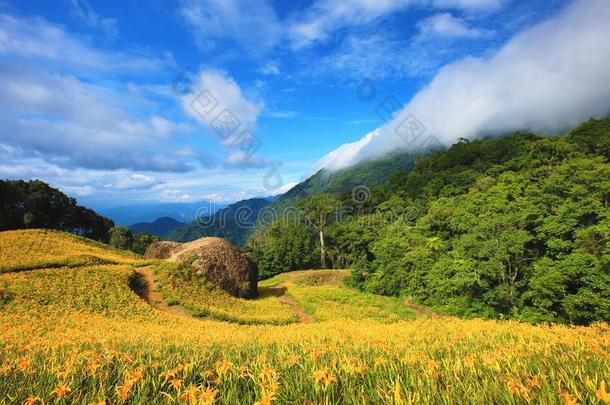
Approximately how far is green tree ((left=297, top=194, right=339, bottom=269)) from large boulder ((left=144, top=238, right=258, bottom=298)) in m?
37.2

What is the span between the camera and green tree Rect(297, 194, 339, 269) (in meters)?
68.9

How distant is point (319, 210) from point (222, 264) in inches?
1600

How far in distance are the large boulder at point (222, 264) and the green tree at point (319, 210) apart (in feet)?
122

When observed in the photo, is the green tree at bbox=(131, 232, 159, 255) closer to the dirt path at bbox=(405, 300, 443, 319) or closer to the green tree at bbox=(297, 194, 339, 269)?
the green tree at bbox=(297, 194, 339, 269)

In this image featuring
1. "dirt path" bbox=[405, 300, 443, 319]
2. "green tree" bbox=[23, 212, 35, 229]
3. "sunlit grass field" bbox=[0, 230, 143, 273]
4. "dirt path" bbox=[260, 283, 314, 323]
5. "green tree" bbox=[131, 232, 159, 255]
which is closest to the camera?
"sunlit grass field" bbox=[0, 230, 143, 273]

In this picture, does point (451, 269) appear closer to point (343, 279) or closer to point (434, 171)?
point (343, 279)

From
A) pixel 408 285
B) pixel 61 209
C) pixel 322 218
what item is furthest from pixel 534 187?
pixel 61 209

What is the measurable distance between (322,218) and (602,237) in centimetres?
4946

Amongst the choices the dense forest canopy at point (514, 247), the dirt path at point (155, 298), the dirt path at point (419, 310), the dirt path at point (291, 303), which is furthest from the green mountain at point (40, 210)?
the dirt path at point (419, 310)

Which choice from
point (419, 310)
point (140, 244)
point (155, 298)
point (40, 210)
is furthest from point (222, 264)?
point (140, 244)

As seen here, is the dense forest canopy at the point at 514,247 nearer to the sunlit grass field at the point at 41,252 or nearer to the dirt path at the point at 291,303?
the dirt path at the point at 291,303

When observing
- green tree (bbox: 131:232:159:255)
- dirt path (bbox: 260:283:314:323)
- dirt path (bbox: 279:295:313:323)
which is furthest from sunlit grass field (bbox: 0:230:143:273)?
green tree (bbox: 131:232:159:255)

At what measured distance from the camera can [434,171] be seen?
7719 cm

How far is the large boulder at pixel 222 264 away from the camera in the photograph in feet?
95.1
